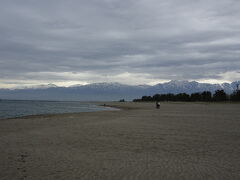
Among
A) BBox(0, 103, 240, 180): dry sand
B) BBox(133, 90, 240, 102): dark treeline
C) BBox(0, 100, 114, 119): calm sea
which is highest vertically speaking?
BBox(133, 90, 240, 102): dark treeline

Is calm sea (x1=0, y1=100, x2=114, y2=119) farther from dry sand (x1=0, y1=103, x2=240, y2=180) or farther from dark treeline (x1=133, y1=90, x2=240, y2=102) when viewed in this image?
dark treeline (x1=133, y1=90, x2=240, y2=102)

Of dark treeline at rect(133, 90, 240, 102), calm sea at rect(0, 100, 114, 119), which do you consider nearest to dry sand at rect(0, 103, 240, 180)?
calm sea at rect(0, 100, 114, 119)

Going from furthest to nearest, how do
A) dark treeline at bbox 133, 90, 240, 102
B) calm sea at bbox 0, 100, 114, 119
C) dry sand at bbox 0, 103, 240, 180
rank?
dark treeline at bbox 133, 90, 240, 102 → calm sea at bbox 0, 100, 114, 119 → dry sand at bbox 0, 103, 240, 180

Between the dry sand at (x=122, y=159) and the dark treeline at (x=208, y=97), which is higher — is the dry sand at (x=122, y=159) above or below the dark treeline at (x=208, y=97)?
below

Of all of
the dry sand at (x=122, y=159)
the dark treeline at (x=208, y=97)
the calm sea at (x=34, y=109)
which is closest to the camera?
the dry sand at (x=122, y=159)

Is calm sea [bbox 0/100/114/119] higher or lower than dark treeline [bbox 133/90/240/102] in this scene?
lower

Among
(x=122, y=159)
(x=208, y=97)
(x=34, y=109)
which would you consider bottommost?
(x=34, y=109)

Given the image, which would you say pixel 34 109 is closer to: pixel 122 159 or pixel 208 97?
pixel 122 159

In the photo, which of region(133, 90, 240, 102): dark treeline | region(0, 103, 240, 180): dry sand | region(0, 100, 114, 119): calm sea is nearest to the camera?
region(0, 103, 240, 180): dry sand

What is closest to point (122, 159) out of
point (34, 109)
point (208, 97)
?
point (34, 109)

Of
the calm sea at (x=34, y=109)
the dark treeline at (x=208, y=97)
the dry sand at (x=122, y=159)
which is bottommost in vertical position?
the calm sea at (x=34, y=109)

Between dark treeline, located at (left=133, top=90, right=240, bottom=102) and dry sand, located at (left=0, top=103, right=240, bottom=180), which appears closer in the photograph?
dry sand, located at (left=0, top=103, right=240, bottom=180)

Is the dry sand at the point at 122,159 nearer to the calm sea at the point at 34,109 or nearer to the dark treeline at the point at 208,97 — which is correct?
the calm sea at the point at 34,109

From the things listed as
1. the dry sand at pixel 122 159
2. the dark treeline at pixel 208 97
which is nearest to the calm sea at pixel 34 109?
the dry sand at pixel 122 159
